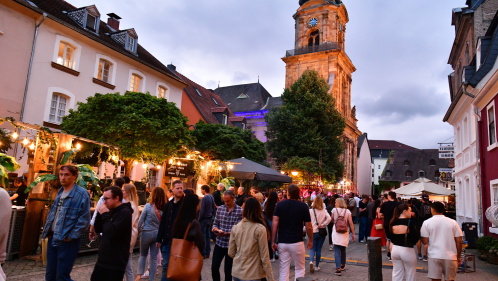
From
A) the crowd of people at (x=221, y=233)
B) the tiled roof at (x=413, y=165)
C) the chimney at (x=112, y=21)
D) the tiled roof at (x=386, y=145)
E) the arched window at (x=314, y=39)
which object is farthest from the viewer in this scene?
the tiled roof at (x=386, y=145)

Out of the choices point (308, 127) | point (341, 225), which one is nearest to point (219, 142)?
point (308, 127)

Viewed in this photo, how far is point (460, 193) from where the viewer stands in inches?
741

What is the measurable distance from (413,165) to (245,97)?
109 feet

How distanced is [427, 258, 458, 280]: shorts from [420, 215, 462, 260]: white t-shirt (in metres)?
0.08

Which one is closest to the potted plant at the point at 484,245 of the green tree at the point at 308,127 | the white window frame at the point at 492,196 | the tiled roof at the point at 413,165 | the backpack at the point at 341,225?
the white window frame at the point at 492,196

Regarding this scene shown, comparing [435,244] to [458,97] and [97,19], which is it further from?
[97,19]

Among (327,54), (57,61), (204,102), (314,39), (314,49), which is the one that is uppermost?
(314,39)

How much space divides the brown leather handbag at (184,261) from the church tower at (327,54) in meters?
43.5

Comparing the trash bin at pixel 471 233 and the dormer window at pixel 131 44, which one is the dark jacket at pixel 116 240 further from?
the dormer window at pixel 131 44

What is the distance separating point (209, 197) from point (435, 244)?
5.13 metres

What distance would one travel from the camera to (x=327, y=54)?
47438 millimetres

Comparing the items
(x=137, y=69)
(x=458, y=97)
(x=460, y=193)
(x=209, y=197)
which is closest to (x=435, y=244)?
(x=209, y=197)

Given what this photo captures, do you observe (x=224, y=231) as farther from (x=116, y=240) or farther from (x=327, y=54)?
(x=327, y=54)

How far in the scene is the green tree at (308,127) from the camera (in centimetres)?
3269
